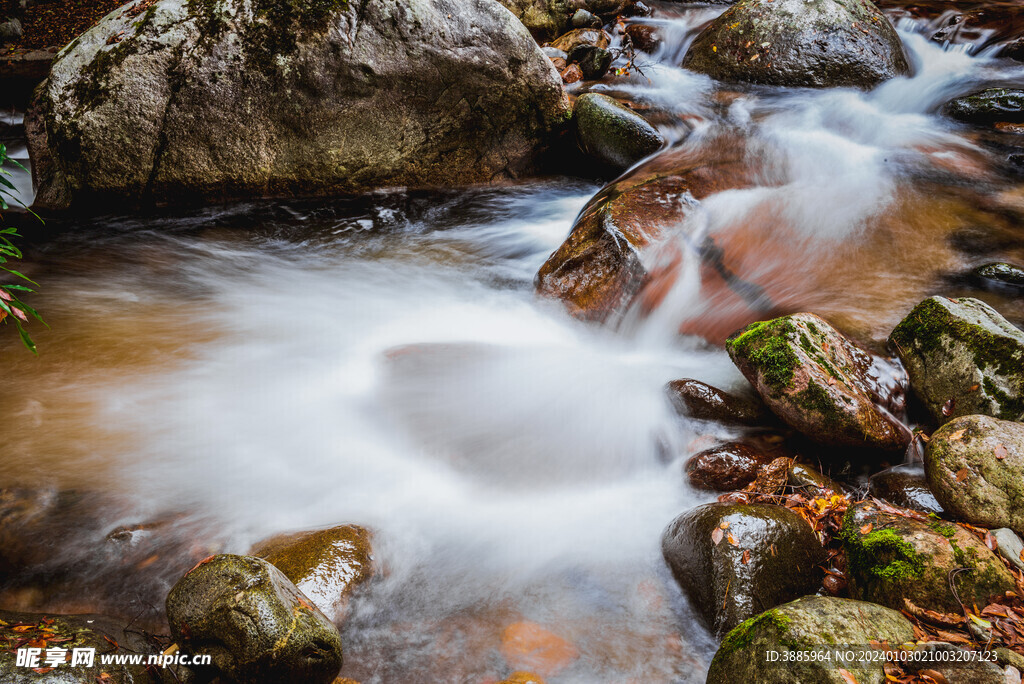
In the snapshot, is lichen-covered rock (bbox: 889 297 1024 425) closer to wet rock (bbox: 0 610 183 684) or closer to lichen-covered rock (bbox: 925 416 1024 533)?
lichen-covered rock (bbox: 925 416 1024 533)

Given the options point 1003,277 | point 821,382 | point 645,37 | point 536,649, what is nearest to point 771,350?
point 821,382

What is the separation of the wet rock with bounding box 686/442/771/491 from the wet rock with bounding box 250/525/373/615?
234 cm

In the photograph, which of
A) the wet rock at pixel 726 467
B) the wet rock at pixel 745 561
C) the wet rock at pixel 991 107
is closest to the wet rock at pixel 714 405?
the wet rock at pixel 726 467

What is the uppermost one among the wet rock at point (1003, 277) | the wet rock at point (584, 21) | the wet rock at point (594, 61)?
the wet rock at point (584, 21)

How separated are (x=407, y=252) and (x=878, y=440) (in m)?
5.35

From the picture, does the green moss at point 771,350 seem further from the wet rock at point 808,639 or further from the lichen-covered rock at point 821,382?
the wet rock at point 808,639

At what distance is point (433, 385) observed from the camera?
5.20 metres

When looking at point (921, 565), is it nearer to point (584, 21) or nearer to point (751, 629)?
point (751, 629)

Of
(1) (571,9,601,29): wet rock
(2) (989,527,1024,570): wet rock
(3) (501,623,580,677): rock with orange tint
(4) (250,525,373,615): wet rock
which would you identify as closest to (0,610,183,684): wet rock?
(4) (250,525,373,615): wet rock

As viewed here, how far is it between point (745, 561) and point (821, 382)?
1.53m

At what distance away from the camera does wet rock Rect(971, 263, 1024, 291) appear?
18.3 ft

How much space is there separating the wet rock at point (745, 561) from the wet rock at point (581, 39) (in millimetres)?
10342

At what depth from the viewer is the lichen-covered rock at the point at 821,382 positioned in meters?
4.06

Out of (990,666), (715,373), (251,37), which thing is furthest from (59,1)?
(990,666)
